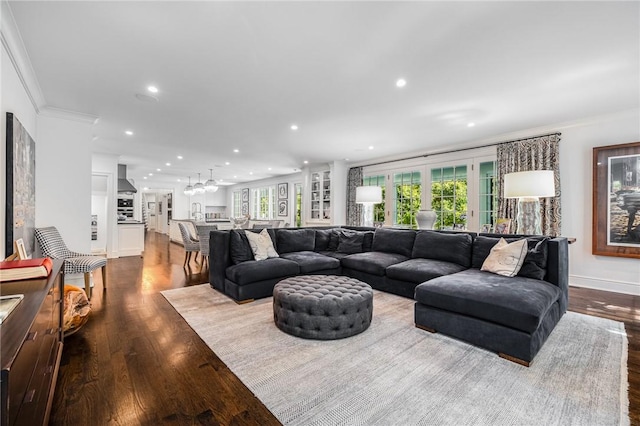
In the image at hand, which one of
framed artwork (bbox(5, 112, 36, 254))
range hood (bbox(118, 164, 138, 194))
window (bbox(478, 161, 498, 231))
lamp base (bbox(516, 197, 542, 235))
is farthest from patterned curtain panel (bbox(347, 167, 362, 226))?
framed artwork (bbox(5, 112, 36, 254))

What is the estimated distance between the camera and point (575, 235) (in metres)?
4.46

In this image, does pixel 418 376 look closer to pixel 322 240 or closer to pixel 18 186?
pixel 322 240

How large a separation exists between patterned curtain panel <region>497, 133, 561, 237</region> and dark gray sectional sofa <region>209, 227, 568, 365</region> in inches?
67.2

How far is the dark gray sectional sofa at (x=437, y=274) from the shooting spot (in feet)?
7.47

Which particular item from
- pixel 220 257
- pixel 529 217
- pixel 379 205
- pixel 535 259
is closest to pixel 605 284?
pixel 529 217

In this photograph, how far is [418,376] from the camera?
1982 mm

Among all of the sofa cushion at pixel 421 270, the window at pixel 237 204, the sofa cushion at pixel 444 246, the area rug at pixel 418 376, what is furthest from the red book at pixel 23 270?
the window at pixel 237 204

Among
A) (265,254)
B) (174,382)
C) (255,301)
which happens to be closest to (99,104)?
(265,254)

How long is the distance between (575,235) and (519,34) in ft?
12.2

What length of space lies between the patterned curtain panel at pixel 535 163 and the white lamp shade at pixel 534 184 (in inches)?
56.5

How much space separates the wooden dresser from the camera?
0.78 metres

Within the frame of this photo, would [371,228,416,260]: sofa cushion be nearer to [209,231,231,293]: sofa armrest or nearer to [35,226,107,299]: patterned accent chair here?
[209,231,231,293]: sofa armrest

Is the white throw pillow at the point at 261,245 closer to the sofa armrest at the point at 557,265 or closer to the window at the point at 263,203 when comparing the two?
the sofa armrest at the point at 557,265

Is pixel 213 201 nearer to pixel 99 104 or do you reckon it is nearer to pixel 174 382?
pixel 99 104
